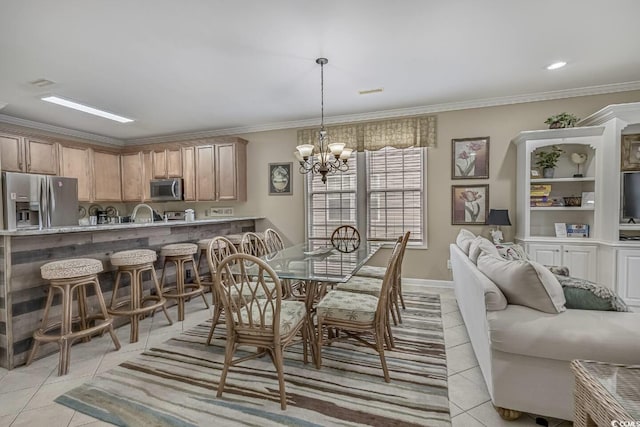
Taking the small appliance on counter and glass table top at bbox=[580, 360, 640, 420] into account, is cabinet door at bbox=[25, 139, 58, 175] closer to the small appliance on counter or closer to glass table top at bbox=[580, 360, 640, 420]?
the small appliance on counter

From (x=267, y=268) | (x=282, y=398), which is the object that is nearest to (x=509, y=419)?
(x=282, y=398)

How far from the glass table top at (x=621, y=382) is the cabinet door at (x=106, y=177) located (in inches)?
265

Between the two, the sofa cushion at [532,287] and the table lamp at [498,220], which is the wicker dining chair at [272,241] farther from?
the table lamp at [498,220]

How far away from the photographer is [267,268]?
1.67 meters

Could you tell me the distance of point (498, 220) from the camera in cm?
375

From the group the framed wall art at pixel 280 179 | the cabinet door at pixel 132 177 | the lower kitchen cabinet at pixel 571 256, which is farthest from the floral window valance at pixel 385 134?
the cabinet door at pixel 132 177

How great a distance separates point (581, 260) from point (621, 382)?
3.04 meters

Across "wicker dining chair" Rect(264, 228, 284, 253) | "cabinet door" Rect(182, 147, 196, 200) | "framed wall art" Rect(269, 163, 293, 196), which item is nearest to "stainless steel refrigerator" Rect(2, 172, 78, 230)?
"cabinet door" Rect(182, 147, 196, 200)

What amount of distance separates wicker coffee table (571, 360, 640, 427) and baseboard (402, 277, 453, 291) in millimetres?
3134

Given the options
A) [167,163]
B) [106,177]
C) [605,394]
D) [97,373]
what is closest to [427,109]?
[605,394]

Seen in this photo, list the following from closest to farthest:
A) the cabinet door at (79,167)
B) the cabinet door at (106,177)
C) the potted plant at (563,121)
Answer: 1. the potted plant at (563,121)
2. the cabinet door at (79,167)
3. the cabinet door at (106,177)

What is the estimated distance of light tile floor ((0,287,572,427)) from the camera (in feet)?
5.55

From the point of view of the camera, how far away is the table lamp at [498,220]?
147 inches

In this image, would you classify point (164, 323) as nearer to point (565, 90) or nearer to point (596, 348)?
point (596, 348)
